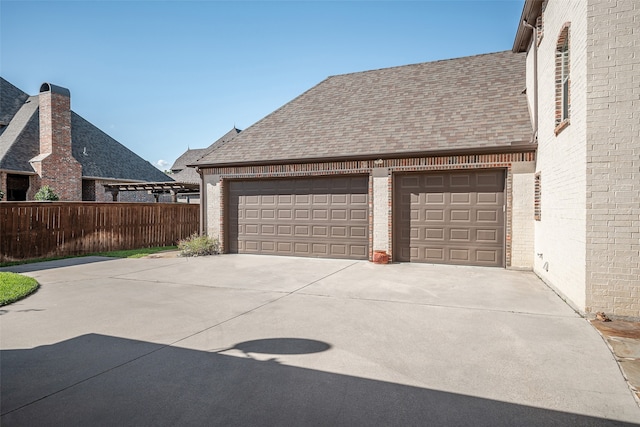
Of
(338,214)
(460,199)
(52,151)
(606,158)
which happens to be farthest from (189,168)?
(606,158)

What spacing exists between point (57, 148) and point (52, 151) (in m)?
0.36

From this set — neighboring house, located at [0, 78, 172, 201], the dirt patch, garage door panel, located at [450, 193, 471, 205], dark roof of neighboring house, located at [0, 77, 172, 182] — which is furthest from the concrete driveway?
dark roof of neighboring house, located at [0, 77, 172, 182]

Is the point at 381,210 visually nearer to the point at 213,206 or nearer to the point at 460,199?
the point at 460,199

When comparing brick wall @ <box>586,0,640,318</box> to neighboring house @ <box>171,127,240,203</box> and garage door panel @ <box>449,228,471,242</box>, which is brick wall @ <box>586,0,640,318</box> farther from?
neighboring house @ <box>171,127,240,203</box>

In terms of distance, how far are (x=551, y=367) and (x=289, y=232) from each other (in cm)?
917

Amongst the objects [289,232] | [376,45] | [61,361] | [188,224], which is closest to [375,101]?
[376,45]

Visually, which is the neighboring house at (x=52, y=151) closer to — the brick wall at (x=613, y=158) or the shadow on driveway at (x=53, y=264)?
the shadow on driveway at (x=53, y=264)

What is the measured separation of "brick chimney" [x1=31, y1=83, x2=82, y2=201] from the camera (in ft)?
68.3

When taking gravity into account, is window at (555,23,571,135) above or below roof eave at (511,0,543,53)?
below

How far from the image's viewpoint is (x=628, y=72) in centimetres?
523

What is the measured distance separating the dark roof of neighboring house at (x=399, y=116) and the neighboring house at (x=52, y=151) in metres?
13.2

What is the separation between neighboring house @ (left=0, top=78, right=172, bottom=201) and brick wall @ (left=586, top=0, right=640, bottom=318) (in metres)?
22.5

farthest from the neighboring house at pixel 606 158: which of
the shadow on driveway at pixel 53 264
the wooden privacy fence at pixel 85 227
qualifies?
the wooden privacy fence at pixel 85 227

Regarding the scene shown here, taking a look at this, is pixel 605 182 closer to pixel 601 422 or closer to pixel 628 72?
pixel 628 72
